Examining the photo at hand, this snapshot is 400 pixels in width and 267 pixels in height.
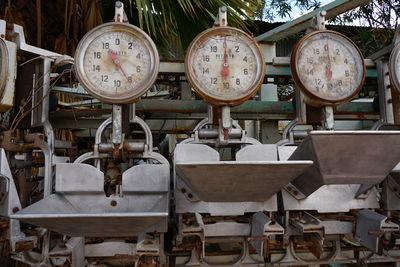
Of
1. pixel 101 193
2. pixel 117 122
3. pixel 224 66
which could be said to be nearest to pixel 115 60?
pixel 117 122

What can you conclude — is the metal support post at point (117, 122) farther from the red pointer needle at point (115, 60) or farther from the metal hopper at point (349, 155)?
the metal hopper at point (349, 155)

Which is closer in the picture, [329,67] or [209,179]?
[209,179]

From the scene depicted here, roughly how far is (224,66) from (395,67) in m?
0.94

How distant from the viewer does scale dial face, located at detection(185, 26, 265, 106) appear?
6.05ft

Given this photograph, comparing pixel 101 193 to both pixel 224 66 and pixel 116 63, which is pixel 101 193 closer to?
pixel 116 63

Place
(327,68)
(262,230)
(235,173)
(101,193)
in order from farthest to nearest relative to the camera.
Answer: (327,68)
(101,193)
(262,230)
(235,173)

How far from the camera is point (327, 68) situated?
1991 mm

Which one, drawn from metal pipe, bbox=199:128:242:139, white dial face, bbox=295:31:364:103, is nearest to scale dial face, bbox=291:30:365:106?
white dial face, bbox=295:31:364:103

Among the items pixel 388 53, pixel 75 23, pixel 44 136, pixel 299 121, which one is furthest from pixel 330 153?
pixel 75 23

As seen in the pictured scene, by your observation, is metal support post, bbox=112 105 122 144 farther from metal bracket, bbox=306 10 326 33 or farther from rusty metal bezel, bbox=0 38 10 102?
metal bracket, bbox=306 10 326 33

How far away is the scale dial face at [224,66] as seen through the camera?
184 centimetres

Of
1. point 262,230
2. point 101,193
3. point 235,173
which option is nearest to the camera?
point 235,173

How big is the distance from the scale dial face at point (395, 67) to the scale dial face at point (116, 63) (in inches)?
49.5

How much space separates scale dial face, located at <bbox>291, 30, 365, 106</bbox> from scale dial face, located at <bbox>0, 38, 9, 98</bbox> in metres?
1.43
